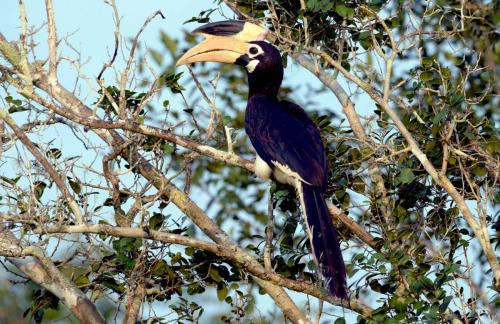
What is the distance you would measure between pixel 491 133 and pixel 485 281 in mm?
800

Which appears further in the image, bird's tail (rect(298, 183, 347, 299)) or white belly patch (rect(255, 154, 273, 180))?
white belly patch (rect(255, 154, 273, 180))

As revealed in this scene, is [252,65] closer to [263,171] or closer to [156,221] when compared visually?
[263,171]

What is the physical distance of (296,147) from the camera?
5.57 m

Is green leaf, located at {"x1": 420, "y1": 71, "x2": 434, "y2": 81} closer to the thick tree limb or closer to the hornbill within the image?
the hornbill

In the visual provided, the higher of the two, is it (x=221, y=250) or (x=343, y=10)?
(x=343, y=10)

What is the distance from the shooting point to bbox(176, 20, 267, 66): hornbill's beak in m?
6.14

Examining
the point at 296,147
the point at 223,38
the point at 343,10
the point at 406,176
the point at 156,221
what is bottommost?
the point at 156,221

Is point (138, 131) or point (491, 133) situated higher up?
point (491, 133)

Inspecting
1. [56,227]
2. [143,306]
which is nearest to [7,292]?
[143,306]

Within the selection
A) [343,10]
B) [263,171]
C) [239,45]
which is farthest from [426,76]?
[239,45]

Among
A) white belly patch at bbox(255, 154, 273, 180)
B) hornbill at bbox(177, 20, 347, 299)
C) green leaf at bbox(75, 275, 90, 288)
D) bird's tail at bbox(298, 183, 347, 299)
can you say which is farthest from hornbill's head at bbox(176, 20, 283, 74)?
green leaf at bbox(75, 275, 90, 288)

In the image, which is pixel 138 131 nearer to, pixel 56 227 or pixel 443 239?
pixel 56 227

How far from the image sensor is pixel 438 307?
458cm

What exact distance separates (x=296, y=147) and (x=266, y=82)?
2.68 ft
